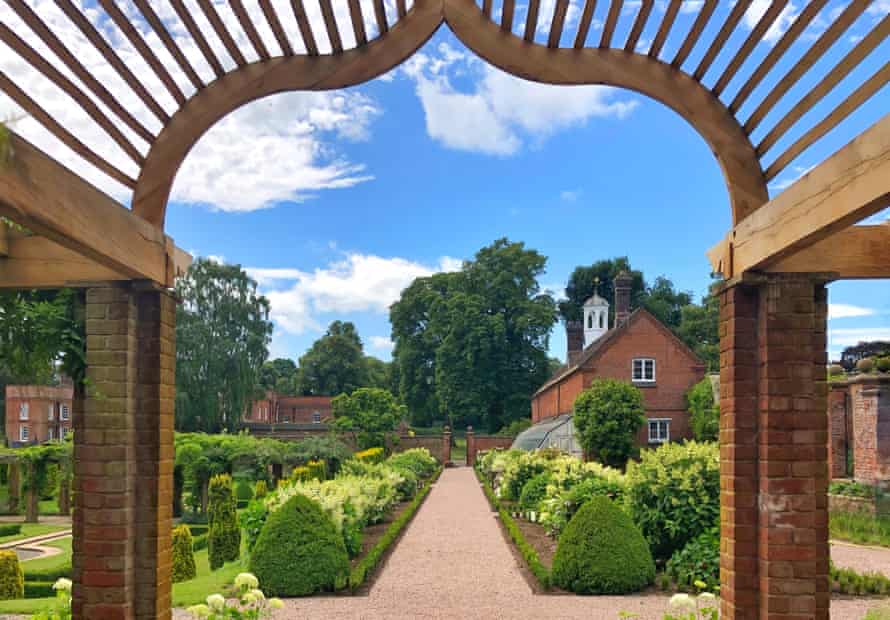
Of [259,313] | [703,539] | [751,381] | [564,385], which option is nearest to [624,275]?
[564,385]

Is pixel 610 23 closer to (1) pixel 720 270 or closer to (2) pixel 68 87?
(1) pixel 720 270

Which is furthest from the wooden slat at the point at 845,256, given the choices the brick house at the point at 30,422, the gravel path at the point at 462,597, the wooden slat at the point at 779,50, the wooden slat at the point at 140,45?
the brick house at the point at 30,422

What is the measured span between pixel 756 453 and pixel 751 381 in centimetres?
42

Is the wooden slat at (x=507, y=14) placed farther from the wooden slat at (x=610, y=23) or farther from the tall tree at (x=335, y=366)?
the tall tree at (x=335, y=366)

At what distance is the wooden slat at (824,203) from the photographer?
10.6ft

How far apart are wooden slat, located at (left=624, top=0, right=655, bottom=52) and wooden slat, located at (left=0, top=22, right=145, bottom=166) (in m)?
2.77

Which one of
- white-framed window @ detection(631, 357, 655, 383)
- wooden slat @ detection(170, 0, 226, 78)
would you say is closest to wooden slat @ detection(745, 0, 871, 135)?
wooden slat @ detection(170, 0, 226, 78)

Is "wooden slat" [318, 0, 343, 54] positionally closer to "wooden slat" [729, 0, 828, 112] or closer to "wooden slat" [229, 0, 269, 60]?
"wooden slat" [229, 0, 269, 60]

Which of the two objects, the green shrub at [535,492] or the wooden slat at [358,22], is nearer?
the wooden slat at [358,22]

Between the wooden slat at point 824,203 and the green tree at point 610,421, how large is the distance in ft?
77.1

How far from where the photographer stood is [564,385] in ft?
121

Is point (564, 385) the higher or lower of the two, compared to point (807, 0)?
lower

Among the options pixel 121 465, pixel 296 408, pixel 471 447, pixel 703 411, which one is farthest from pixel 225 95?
pixel 296 408

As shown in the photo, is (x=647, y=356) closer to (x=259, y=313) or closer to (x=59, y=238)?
(x=259, y=313)
